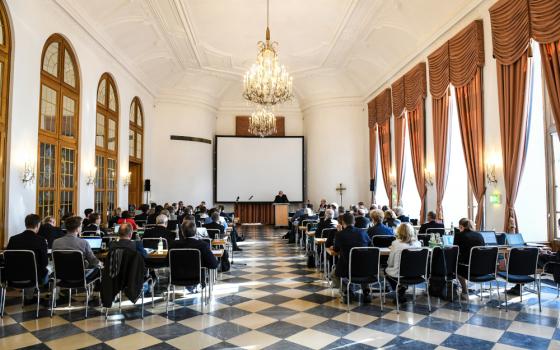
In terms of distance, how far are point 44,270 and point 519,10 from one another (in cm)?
887

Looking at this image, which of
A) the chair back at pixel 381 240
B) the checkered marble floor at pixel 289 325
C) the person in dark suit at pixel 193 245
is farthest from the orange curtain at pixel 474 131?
the person in dark suit at pixel 193 245

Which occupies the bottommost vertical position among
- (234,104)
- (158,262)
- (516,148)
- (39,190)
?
(158,262)

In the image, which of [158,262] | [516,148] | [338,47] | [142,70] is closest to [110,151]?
[142,70]

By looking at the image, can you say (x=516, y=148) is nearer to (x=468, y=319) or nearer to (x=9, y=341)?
(x=468, y=319)

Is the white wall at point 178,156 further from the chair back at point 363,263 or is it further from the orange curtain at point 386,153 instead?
the chair back at point 363,263

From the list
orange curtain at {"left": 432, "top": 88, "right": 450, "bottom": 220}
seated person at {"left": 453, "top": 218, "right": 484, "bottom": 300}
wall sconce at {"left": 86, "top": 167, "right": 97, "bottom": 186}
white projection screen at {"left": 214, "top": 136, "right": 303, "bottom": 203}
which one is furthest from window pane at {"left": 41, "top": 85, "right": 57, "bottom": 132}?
white projection screen at {"left": 214, "top": 136, "right": 303, "bottom": 203}

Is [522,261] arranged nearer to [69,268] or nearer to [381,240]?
[381,240]

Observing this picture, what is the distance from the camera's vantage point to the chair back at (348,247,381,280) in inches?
214

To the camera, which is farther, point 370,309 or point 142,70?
point 142,70

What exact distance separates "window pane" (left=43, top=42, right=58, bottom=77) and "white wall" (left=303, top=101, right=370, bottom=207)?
11776 millimetres

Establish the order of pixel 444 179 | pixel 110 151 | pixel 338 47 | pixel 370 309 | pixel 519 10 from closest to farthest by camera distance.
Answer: pixel 370 309, pixel 519 10, pixel 444 179, pixel 110 151, pixel 338 47

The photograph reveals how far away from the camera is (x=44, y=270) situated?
5.31 metres

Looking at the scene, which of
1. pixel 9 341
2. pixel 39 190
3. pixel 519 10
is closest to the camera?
pixel 9 341

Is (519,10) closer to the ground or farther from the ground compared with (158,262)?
farther from the ground
